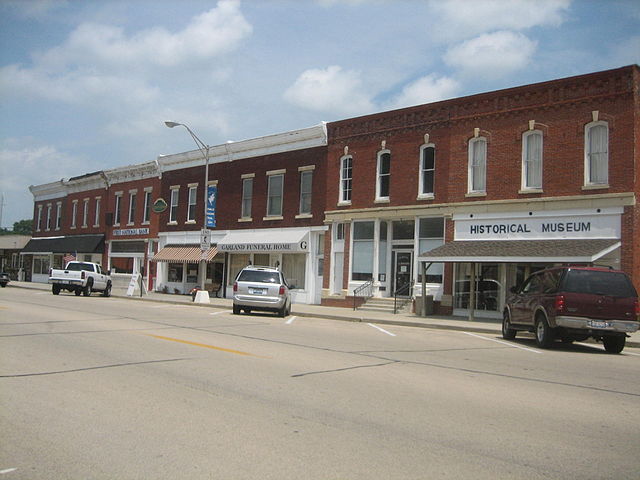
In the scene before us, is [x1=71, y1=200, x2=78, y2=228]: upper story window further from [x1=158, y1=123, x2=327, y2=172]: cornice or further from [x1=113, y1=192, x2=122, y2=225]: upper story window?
[x1=158, y1=123, x2=327, y2=172]: cornice

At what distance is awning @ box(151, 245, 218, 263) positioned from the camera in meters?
36.1

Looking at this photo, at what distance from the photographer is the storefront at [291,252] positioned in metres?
31.2

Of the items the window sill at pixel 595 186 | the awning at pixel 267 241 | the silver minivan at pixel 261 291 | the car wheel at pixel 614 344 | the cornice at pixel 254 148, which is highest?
the cornice at pixel 254 148

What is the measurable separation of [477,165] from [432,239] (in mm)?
3617

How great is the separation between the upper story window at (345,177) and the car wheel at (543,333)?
15614 millimetres

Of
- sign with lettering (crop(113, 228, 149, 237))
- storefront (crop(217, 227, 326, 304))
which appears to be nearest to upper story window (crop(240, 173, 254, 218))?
storefront (crop(217, 227, 326, 304))

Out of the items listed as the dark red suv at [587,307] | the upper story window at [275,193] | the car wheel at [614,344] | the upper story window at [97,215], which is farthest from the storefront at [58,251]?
the car wheel at [614,344]

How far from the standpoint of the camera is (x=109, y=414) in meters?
6.60

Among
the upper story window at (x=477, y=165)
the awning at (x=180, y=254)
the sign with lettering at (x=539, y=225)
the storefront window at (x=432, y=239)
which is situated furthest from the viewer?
the awning at (x=180, y=254)

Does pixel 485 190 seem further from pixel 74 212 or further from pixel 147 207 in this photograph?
pixel 74 212

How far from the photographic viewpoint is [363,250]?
28719 millimetres

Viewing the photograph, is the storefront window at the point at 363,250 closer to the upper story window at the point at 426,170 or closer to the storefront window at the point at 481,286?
the upper story window at the point at 426,170

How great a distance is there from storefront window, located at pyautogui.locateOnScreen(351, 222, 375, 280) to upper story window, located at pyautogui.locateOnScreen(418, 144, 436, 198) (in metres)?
3.09

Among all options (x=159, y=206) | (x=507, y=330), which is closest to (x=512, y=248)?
(x=507, y=330)
